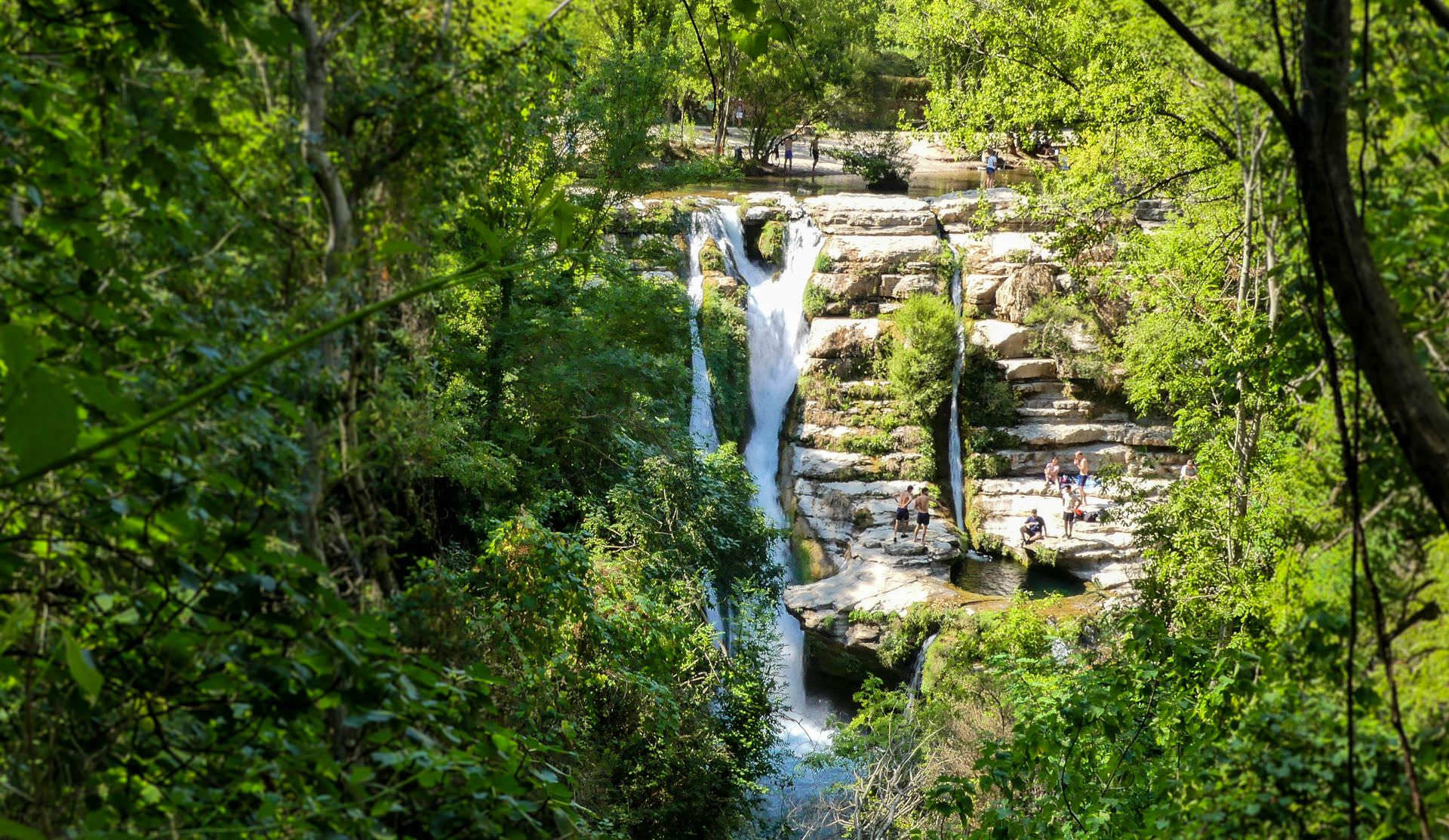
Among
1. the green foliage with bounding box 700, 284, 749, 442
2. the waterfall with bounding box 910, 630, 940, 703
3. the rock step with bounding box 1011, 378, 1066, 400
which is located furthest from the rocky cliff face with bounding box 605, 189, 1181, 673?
the green foliage with bounding box 700, 284, 749, 442

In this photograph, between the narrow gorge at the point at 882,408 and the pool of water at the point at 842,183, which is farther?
the pool of water at the point at 842,183

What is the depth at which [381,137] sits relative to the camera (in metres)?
2.11

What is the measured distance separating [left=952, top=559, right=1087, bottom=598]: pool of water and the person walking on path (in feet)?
3.12

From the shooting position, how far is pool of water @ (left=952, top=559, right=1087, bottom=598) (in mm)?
16766

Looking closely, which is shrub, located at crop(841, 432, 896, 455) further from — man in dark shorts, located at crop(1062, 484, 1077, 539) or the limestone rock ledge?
man in dark shorts, located at crop(1062, 484, 1077, 539)

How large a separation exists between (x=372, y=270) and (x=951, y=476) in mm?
17733

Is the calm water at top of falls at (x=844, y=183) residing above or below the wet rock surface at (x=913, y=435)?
above

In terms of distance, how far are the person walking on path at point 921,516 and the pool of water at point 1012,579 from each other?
0.95 meters

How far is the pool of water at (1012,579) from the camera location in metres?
16.8

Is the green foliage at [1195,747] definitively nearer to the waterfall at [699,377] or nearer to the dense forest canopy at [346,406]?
the dense forest canopy at [346,406]

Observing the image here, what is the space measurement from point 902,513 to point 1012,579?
218 cm

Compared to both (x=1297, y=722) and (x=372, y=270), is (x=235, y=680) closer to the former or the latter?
(x=372, y=270)

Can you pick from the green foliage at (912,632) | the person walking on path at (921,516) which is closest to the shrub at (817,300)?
the person walking on path at (921,516)

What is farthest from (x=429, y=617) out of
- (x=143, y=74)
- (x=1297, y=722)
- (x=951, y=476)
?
(x=951, y=476)
